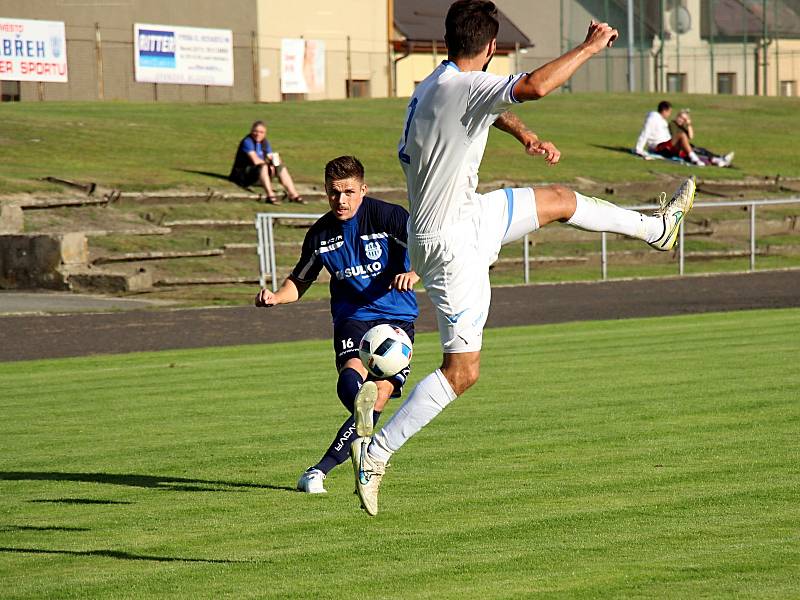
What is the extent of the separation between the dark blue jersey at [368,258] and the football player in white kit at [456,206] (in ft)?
3.28

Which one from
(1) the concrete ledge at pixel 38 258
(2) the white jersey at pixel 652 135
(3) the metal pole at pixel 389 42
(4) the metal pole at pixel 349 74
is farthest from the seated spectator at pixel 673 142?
(3) the metal pole at pixel 389 42

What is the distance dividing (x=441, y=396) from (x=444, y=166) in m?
1.09

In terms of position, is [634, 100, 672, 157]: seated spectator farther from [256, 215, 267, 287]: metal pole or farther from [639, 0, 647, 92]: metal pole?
[639, 0, 647, 92]: metal pole

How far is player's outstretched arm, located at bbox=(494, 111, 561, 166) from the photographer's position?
21.8ft

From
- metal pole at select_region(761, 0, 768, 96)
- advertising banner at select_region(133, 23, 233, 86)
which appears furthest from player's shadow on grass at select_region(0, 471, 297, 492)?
metal pole at select_region(761, 0, 768, 96)

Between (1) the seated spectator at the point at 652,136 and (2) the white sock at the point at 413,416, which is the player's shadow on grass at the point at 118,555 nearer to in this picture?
(2) the white sock at the point at 413,416

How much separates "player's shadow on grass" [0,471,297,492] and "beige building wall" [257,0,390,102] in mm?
46251

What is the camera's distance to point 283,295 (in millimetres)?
8086

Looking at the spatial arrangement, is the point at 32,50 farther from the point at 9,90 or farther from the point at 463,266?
the point at 463,266

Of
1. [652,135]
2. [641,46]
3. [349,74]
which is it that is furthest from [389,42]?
[652,135]

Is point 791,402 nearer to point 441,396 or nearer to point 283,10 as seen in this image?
point 441,396

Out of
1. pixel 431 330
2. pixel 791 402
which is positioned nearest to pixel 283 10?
pixel 431 330

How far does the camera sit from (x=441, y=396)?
675 centimetres

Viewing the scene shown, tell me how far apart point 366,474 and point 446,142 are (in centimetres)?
158
